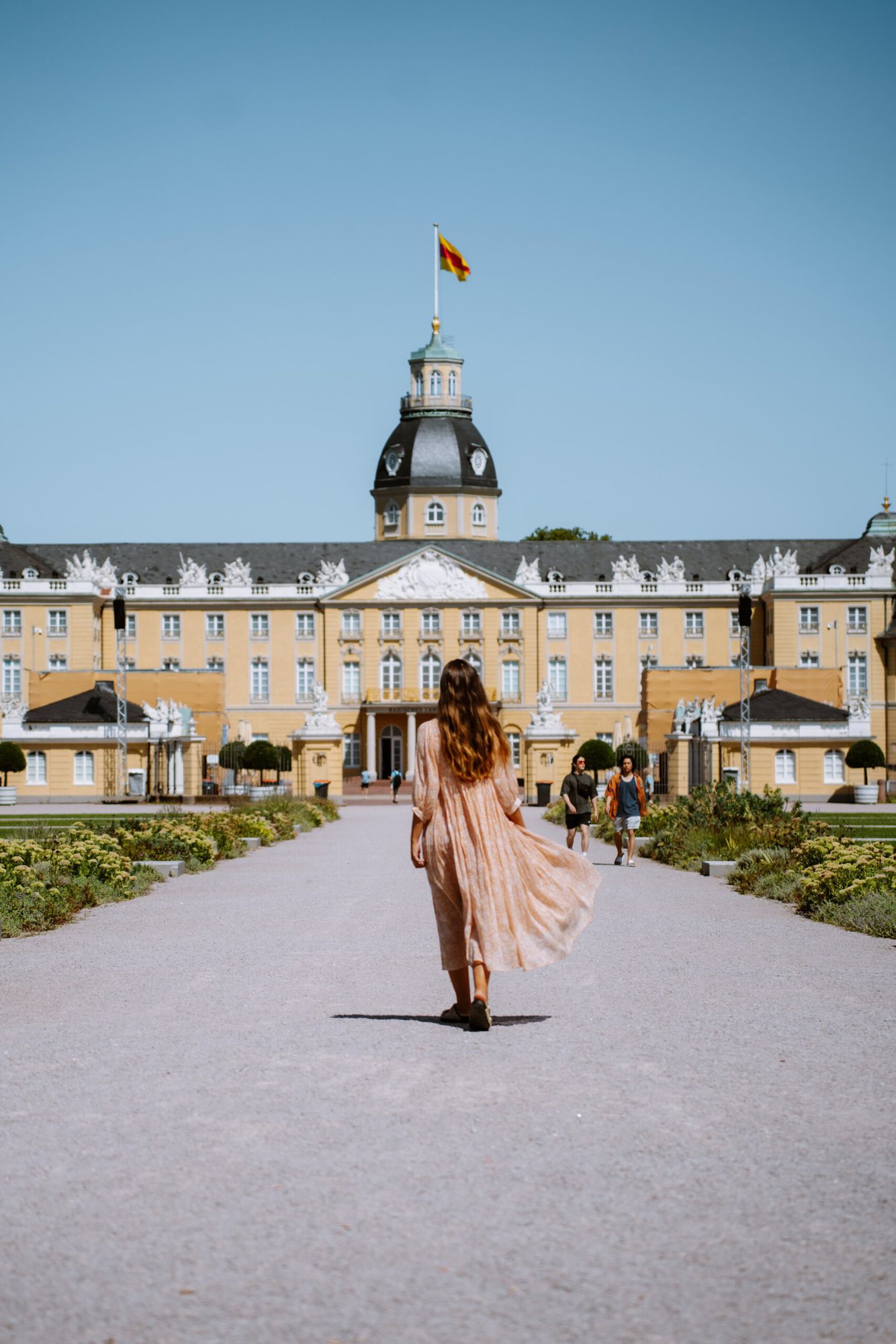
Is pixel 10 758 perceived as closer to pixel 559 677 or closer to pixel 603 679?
pixel 559 677

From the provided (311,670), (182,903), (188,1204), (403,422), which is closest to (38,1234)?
(188,1204)

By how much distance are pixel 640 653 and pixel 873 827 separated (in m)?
→ 47.4

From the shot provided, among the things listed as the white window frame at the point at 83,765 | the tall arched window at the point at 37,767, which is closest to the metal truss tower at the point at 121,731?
A: the white window frame at the point at 83,765

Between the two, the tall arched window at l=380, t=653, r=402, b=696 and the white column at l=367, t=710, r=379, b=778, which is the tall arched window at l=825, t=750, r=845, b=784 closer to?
the white column at l=367, t=710, r=379, b=778

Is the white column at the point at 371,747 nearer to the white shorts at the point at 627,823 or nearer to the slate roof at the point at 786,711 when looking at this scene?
the slate roof at the point at 786,711

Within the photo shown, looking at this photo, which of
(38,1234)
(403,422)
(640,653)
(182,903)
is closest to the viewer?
(38,1234)

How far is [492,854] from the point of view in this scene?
8.09m

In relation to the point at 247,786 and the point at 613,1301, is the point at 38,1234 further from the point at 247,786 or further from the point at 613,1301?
the point at 247,786

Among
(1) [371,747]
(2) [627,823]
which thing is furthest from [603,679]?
(2) [627,823]

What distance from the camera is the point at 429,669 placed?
3147 inches

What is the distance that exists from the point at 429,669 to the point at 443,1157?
244 feet

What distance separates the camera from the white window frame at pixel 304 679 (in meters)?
79.0

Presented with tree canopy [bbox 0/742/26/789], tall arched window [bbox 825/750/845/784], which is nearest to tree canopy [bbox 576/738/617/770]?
tall arched window [bbox 825/750/845/784]

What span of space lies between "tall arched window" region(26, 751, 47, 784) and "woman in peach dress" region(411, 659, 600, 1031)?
4735cm
